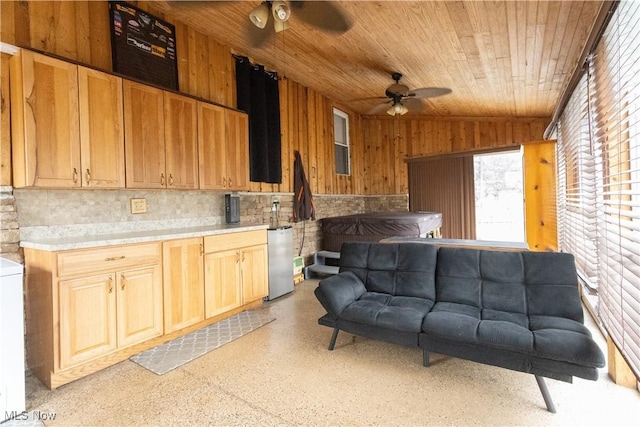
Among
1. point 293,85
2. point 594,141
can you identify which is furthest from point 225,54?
point 594,141

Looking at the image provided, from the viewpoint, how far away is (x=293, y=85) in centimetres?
527

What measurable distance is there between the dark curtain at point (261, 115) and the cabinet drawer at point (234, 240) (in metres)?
0.93

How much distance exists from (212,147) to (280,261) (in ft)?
5.47

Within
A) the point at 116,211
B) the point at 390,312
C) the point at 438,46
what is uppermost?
the point at 438,46

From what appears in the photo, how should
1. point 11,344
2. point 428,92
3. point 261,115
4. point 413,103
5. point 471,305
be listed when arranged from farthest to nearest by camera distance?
1. point 413,103
2. point 261,115
3. point 428,92
4. point 471,305
5. point 11,344

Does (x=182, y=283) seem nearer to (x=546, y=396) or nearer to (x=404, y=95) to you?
(x=546, y=396)

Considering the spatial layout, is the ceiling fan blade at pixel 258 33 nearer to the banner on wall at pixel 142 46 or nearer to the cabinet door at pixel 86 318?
the banner on wall at pixel 142 46

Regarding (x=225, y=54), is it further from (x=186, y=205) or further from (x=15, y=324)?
(x=15, y=324)

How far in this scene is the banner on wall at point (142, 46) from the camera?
2.95 m

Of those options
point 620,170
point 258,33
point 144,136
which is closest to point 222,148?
point 144,136

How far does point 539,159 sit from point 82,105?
15.4ft

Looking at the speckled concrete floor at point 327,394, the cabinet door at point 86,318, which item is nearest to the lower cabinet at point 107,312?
the cabinet door at point 86,318

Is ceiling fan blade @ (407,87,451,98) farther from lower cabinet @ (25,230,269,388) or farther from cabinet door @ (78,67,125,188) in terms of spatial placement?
cabinet door @ (78,67,125,188)

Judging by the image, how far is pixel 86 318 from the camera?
226 cm
